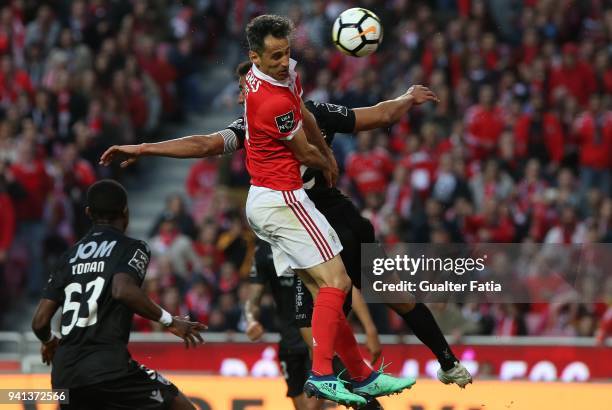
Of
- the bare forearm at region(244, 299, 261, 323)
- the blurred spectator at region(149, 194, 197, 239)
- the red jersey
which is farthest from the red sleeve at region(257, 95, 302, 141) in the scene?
the blurred spectator at region(149, 194, 197, 239)

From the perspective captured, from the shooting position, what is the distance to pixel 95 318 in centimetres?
791

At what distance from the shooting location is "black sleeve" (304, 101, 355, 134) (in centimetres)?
855

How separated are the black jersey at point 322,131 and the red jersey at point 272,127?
1.30ft

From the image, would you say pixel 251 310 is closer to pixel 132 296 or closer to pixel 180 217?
pixel 132 296

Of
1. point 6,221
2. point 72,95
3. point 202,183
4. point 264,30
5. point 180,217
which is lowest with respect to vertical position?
point 264,30

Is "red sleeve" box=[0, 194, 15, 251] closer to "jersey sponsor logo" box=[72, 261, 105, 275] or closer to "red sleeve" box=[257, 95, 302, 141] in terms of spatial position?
"jersey sponsor logo" box=[72, 261, 105, 275]

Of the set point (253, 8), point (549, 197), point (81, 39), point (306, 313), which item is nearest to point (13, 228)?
point (81, 39)

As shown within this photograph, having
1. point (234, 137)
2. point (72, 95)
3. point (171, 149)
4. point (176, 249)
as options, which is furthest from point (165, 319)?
point (72, 95)

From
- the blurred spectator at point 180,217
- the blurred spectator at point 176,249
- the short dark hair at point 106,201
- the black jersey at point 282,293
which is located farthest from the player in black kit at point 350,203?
the blurred spectator at point 180,217

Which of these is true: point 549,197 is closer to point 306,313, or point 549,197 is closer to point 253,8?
point 253,8

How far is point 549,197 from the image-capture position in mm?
14953

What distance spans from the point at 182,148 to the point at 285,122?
718 millimetres

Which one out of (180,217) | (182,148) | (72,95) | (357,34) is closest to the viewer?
(182,148)

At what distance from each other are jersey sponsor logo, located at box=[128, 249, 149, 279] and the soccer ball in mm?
1910
